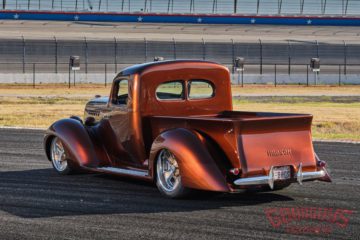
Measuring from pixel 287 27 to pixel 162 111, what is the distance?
71.9 meters

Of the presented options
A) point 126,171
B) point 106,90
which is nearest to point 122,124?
point 126,171

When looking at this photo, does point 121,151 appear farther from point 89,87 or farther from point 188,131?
point 89,87

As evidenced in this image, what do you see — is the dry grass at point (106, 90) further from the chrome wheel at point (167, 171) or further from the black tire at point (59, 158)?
the chrome wheel at point (167, 171)

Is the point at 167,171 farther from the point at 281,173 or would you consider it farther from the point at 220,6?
the point at 220,6

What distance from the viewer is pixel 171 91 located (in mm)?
11109

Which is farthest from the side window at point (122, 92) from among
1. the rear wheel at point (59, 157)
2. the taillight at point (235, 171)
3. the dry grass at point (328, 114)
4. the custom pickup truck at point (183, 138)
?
the dry grass at point (328, 114)

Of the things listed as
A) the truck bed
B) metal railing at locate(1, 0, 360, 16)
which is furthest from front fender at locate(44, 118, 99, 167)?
metal railing at locate(1, 0, 360, 16)

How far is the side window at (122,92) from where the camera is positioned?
1106 centimetres

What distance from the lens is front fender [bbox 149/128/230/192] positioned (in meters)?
9.12

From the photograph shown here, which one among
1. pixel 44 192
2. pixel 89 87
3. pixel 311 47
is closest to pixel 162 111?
pixel 44 192

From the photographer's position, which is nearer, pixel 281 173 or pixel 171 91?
pixel 281 173

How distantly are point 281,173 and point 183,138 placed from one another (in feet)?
3.93

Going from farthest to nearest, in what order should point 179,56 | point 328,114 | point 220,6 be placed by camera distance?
point 220,6, point 179,56, point 328,114

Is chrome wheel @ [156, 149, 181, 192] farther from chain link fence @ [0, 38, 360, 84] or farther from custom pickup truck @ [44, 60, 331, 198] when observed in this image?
chain link fence @ [0, 38, 360, 84]
